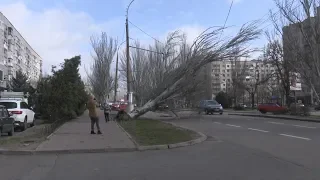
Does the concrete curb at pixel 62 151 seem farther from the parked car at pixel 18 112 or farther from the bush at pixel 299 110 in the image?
the bush at pixel 299 110

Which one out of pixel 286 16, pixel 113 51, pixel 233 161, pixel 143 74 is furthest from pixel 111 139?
pixel 113 51

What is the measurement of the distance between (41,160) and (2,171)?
175 cm

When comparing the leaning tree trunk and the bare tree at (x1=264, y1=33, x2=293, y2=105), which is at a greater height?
the bare tree at (x1=264, y1=33, x2=293, y2=105)

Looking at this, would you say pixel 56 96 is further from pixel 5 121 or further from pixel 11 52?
pixel 11 52

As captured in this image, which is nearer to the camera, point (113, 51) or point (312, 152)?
point (312, 152)

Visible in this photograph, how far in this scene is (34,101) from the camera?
30.9m

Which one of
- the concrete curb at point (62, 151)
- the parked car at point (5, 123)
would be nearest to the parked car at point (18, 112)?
the parked car at point (5, 123)

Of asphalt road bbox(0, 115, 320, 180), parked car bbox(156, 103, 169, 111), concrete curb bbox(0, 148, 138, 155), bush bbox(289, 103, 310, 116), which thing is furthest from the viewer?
bush bbox(289, 103, 310, 116)

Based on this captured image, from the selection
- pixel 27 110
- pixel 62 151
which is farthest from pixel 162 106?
pixel 62 151

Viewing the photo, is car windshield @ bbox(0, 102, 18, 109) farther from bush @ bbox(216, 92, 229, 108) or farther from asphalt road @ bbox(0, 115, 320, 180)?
bush @ bbox(216, 92, 229, 108)

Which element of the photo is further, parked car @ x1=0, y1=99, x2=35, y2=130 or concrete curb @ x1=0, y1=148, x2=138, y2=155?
parked car @ x1=0, y1=99, x2=35, y2=130

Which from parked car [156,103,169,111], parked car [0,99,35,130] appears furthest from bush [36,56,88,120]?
parked car [156,103,169,111]

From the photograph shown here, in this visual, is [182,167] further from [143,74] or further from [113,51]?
[113,51]

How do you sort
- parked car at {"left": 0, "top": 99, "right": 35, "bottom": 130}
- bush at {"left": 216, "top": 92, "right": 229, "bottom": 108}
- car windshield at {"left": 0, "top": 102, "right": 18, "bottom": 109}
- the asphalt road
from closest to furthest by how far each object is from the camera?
1. the asphalt road
2. parked car at {"left": 0, "top": 99, "right": 35, "bottom": 130}
3. car windshield at {"left": 0, "top": 102, "right": 18, "bottom": 109}
4. bush at {"left": 216, "top": 92, "right": 229, "bottom": 108}
